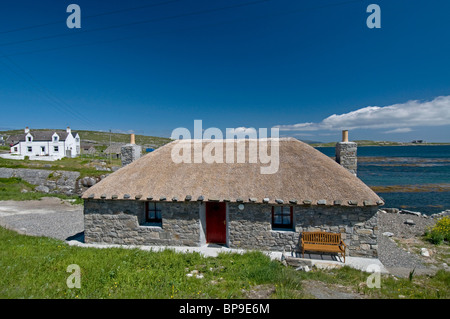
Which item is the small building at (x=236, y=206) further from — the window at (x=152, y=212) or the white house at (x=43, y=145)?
the white house at (x=43, y=145)

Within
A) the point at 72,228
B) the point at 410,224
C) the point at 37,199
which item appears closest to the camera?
the point at 72,228

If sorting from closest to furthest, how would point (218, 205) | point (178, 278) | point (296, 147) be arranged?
point (178, 278)
point (218, 205)
point (296, 147)

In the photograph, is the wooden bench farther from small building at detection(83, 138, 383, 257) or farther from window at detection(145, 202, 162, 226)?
window at detection(145, 202, 162, 226)

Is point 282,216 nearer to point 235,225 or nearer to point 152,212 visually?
point 235,225

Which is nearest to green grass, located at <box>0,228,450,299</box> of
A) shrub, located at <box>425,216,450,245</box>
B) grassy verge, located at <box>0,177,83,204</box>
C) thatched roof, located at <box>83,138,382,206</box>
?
thatched roof, located at <box>83,138,382,206</box>

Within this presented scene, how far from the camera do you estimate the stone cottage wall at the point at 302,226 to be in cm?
967

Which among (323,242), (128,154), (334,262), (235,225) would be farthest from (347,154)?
(128,154)

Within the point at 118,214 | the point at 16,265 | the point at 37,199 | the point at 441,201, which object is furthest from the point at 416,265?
the point at 37,199

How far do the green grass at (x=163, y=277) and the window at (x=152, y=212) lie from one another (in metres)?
1.95

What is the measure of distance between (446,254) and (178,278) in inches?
524

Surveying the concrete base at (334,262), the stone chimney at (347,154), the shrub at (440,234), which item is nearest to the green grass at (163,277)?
the concrete base at (334,262)

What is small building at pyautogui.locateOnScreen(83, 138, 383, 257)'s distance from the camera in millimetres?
9766
